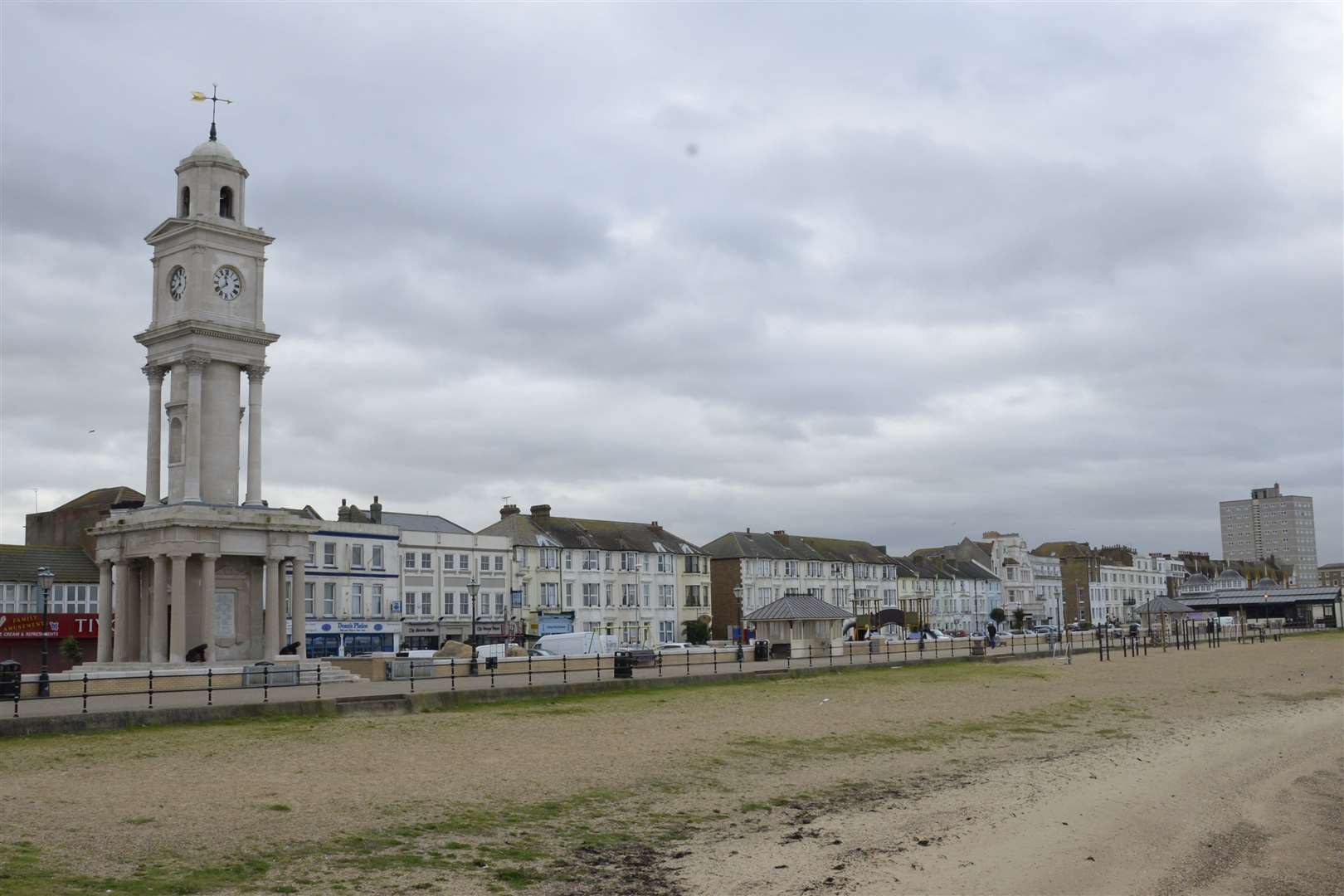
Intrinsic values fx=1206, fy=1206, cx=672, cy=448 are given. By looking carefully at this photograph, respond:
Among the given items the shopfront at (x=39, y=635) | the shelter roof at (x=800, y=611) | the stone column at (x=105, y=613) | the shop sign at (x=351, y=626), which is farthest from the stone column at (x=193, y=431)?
the shopfront at (x=39, y=635)

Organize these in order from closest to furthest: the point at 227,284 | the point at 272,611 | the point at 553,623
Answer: the point at 272,611, the point at 227,284, the point at 553,623

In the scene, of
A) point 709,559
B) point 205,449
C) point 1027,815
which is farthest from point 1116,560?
point 1027,815

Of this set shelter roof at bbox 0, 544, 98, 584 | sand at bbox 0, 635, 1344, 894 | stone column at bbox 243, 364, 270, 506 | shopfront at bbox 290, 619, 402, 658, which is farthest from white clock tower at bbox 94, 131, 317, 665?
shelter roof at bbox 0, 544, 98, 584

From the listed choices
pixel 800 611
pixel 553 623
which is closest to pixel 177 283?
pixel 800 611

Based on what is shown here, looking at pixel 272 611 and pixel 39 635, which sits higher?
pixel 272 611

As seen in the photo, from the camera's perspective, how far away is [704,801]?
2033 centimetres

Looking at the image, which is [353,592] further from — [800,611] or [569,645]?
[800,611]

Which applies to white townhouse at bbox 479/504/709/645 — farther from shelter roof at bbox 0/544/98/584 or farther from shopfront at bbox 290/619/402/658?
shelter roof at bbox 0/544/98/584

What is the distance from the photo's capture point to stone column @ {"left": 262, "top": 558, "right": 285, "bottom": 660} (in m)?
41.4

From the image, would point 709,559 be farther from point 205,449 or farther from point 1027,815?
point 1027,815

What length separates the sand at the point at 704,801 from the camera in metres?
15.4

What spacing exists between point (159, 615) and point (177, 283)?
11798 mm

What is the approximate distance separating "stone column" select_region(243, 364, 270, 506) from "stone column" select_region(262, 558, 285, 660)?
7.69 ft

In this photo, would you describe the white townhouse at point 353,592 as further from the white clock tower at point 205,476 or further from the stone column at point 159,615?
the stone column at point 159,615
